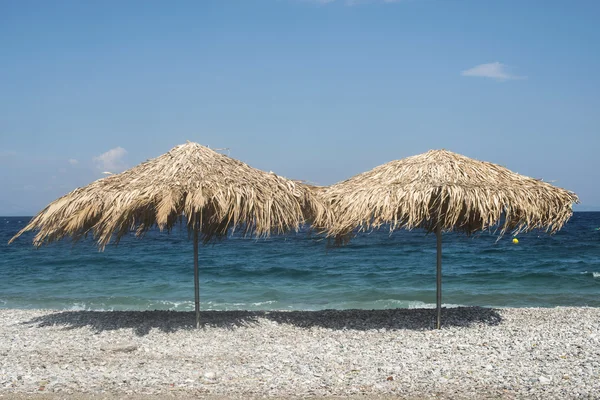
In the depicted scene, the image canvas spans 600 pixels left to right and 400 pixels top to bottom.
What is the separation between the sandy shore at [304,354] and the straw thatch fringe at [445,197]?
1.31m

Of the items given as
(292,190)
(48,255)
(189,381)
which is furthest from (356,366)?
(48,255)

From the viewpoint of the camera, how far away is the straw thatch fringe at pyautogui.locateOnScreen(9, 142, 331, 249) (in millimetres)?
6242

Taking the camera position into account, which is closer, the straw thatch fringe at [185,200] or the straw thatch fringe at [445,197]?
the straw thatch fringe at [185,200]

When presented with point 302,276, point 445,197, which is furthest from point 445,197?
point 302,276

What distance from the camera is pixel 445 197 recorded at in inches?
257

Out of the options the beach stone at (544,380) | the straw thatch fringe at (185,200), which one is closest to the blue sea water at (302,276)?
the straw thatch fringe at (185,200)

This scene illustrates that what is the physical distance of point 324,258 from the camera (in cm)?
1962

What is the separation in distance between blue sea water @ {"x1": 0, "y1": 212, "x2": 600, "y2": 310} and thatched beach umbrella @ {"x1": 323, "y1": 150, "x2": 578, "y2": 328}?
3.05 feet

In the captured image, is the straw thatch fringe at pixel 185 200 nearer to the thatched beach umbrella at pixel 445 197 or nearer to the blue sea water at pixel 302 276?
the thatched beach umbrella at pixel 445 197

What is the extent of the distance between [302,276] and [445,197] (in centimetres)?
943

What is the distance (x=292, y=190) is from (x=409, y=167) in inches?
58.6

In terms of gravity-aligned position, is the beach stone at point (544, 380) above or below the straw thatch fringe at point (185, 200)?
below

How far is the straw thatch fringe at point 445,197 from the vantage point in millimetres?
6426

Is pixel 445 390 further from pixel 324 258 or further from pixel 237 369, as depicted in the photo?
pixel 324 258
